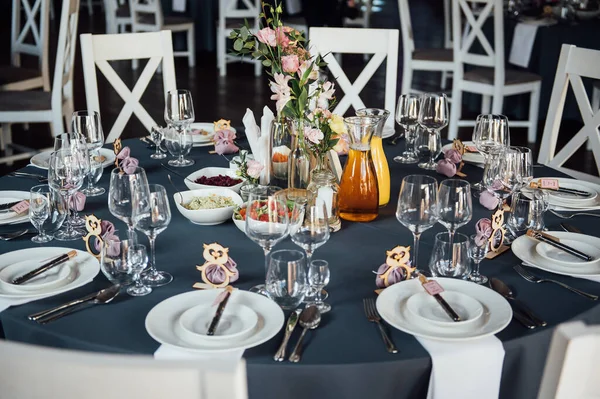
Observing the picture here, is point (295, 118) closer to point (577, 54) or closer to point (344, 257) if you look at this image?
point (344, 257)

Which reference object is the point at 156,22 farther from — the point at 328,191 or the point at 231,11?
the point at 328,191

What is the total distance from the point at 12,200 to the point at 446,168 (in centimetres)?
124

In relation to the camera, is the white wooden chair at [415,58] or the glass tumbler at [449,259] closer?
the glass tumbler at [449,259]

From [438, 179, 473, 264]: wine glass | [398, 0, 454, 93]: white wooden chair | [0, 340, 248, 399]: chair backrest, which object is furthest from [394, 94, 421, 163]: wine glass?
[398, 0, 454, 93]: white wooden chair

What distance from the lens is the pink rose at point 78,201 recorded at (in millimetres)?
1896

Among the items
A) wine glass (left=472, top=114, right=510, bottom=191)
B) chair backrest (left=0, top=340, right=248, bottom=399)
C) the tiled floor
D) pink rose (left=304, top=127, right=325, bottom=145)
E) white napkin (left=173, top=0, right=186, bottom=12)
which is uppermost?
white napkin (left=173, top=0, right=186, bottom=12)

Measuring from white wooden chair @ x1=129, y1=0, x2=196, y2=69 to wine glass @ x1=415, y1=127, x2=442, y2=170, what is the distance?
5155 millimetres

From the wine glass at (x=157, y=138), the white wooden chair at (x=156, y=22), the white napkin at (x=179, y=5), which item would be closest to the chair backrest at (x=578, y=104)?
the wine glass at (x=157, y=138)

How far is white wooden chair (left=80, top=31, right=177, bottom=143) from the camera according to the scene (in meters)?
2.91

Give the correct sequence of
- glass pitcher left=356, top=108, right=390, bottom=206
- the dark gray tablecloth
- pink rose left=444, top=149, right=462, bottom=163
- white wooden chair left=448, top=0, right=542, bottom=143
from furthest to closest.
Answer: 1. white wooden chair left=448, top=0, right=542, bottom=143
2. pink rose left=444, top=149, right=462, bottom=163
3. glass pitcher left=356, top=108, right=390, bottom=206
4. the dark gray tablecloth

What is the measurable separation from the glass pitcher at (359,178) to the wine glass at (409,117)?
0.55m

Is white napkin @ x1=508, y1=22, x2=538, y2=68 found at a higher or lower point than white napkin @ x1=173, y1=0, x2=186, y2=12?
lower

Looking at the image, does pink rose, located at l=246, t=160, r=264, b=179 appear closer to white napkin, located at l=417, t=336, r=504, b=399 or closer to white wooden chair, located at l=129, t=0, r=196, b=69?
white napkin, located at l=417, t=336, r=504, b=399

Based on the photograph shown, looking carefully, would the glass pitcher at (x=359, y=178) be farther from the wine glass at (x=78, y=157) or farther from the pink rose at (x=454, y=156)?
the wine glass at (x=78, y=157)
